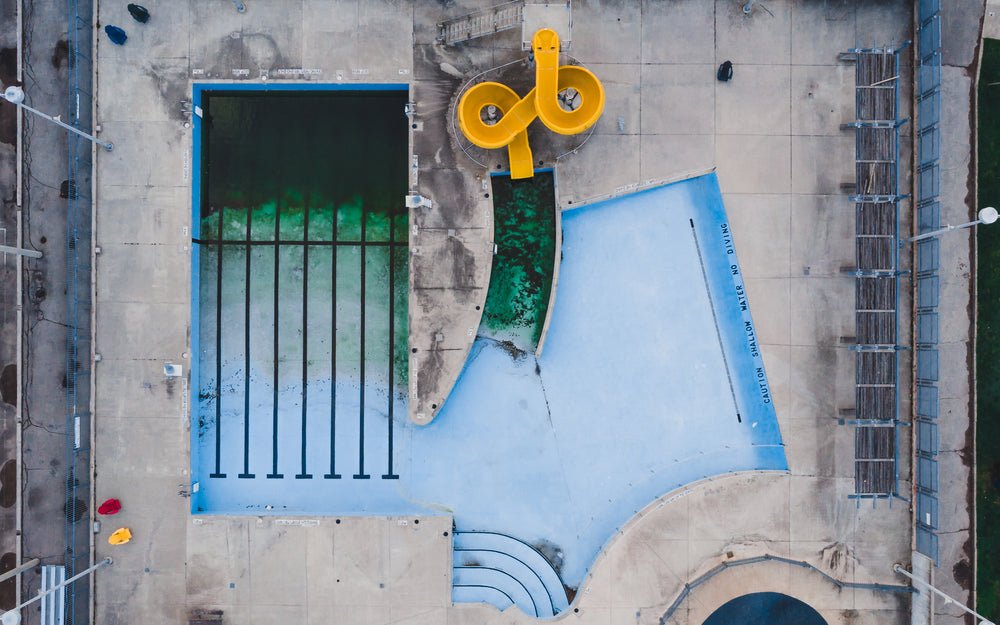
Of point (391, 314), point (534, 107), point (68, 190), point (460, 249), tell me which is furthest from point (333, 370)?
point (534, 107)

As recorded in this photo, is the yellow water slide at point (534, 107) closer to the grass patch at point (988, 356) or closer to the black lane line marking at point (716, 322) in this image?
the black lane line marking at point (716, 322)

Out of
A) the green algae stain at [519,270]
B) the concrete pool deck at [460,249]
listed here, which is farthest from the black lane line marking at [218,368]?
the green algae stain at [519,270]

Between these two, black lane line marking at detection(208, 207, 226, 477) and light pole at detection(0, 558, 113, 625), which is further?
black lane line marking at detection(208, 207, 226, 477)

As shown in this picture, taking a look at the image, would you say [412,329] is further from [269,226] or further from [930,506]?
[930,506]

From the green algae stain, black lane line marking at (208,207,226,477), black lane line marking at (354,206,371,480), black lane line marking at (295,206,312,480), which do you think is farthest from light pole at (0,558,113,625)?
the green algae stain

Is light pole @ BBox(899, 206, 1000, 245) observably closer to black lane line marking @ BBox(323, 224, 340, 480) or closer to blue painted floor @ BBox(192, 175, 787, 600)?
blue painted floor @ BBox(192, 175, 787, 600)

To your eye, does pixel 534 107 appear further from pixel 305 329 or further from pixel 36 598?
pixel 36 598
